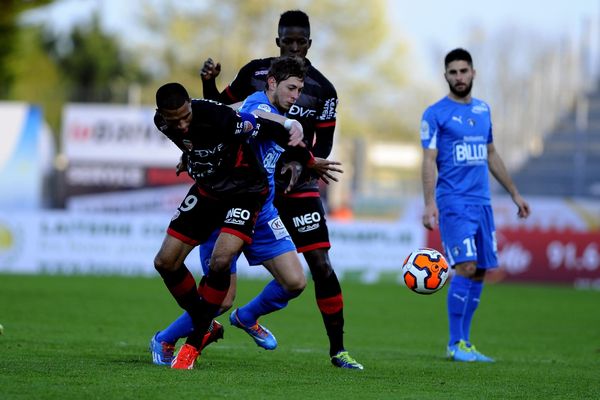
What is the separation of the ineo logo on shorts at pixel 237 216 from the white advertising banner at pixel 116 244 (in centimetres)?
1466

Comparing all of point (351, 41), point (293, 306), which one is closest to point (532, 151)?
point (293, 306)

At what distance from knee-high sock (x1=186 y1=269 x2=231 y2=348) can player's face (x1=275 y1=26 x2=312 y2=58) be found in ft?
6.17

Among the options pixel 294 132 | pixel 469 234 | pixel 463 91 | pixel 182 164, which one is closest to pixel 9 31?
pixel 463 91

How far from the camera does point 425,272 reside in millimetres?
8695

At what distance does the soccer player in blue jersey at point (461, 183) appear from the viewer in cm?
958

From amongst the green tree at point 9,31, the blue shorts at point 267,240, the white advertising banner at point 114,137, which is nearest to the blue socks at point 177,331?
the blue shorts at point 267,240

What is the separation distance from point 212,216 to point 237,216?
214 mm

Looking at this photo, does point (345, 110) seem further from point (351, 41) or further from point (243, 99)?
point (243, 99)

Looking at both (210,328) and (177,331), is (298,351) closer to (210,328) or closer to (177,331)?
(210,328)

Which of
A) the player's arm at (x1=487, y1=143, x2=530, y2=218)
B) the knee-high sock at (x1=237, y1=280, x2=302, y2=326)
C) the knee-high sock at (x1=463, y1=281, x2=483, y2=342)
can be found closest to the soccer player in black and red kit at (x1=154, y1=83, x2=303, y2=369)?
the knee-high sock at (x1=237, y1=280, x2=302, y2=326)

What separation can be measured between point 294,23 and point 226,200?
1620 mm

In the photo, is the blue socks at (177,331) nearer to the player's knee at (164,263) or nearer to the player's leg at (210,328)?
the player's leg at (210,328)

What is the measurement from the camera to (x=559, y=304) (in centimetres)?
1795

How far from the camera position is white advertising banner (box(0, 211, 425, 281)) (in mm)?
22406
